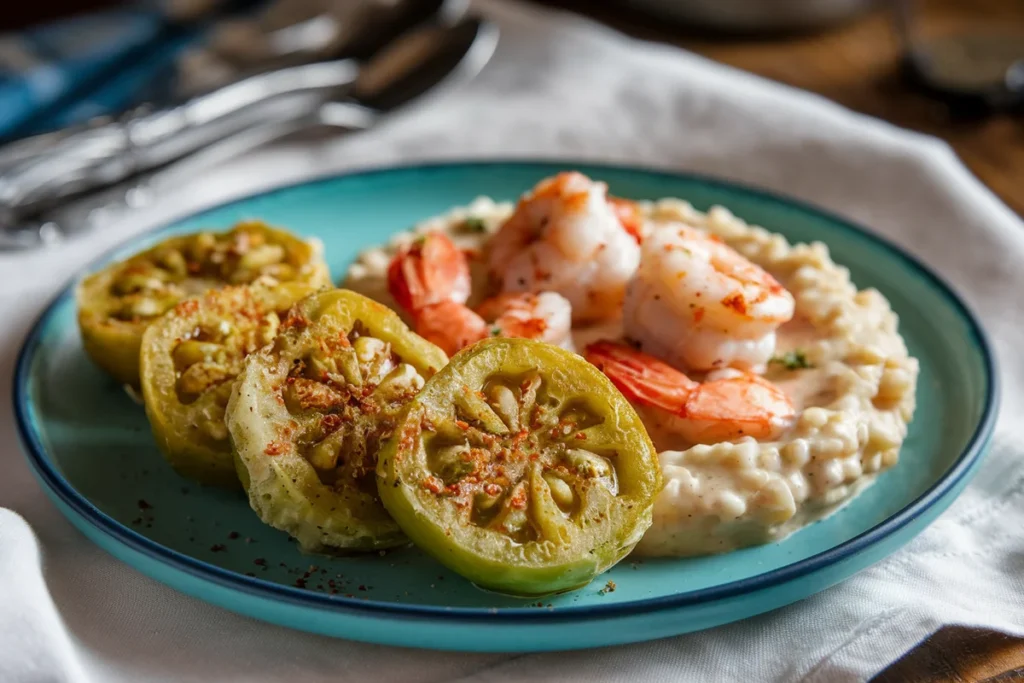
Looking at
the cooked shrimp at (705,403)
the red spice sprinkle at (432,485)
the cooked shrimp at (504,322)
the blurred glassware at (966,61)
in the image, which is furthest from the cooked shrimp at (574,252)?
the blurred glassware at (966,61)

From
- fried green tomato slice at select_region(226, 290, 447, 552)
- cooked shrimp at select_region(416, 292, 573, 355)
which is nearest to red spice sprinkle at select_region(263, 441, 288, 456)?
fried green tomato slice at select_region(226, 290, 447, 552)

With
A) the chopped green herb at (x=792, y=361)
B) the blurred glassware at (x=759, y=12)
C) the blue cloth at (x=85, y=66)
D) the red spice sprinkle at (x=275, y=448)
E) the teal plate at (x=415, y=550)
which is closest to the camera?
the teal plate at (x=415, y=550)

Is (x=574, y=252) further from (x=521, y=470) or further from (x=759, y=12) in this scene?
(x=759, y=12)

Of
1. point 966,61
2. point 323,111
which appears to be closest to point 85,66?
point 323,111

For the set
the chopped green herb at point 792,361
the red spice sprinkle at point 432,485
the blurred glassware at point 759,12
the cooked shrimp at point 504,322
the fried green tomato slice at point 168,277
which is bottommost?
the chopped green herb at point 792,361

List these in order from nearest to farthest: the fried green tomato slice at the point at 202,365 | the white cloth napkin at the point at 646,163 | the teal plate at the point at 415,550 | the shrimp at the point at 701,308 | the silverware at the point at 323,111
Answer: the teal plate at the point at 415,550 < the white cloth napkin at the point at 646,163 < the fried green tomato slice at the point at 202,365 < the shrimp at the point at 701,308 < the silverware at the point at 323,111

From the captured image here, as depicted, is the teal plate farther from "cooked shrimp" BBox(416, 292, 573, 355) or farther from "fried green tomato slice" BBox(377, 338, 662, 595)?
"cooked shrimp" BBox(416, 292, 573, 355)

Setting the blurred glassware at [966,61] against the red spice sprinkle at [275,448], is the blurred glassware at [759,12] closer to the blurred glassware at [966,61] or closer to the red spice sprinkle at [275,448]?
the blurred glassware at [966,61]

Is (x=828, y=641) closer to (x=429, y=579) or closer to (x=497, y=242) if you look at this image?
(x=429, y=579)
